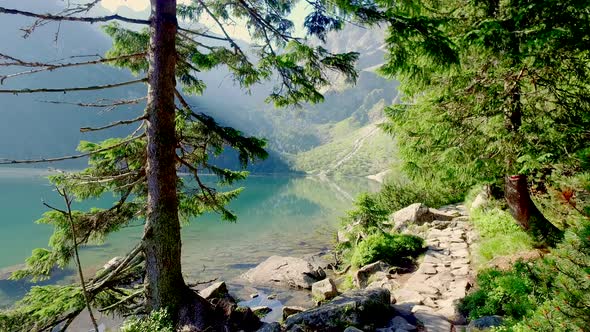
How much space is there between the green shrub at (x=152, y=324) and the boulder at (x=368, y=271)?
20.8 feet

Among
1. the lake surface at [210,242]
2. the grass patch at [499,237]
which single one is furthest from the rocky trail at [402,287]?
the lake surface at [210,242]

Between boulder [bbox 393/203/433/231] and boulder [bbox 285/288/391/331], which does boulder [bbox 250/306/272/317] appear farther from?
boulder [bbox 393/203/433/231]

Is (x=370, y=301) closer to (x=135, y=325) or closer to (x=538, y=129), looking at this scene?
(x=135, y=325)

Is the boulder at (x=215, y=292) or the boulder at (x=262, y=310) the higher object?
the boulder at (x=215, y=292)

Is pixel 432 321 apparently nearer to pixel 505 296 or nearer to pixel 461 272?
pixel 505 296

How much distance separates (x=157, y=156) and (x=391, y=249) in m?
7.81

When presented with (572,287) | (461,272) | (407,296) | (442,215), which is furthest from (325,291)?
(572,287)

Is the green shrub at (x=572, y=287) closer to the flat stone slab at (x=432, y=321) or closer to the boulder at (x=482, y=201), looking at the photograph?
the flat stone slab at (x=432, y=321)

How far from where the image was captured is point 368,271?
1003 centimetres

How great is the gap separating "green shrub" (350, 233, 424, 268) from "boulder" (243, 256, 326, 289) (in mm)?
2900

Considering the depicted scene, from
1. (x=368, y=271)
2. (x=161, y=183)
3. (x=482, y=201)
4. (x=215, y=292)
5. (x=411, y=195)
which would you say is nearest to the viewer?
(x=161, y=183)

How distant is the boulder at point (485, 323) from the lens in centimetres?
492

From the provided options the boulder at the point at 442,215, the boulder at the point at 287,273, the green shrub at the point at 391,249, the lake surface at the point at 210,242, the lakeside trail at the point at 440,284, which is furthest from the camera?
the lake surface at the point at 210,242

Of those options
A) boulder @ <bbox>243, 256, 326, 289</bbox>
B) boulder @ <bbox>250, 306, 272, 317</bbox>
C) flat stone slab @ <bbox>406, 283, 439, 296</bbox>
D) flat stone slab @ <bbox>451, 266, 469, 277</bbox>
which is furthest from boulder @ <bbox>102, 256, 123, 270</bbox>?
flat stone slab @ <bbox>451, 266, 469, 277</bbox>
